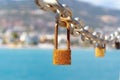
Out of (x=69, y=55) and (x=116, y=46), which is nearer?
(x=69, y=55)

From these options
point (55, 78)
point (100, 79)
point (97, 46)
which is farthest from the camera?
point (55, 78)

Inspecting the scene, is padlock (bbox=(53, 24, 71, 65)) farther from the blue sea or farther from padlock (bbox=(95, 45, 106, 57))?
the blue sea

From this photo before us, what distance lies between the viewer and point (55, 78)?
13398mm

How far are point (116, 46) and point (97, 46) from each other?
300mm

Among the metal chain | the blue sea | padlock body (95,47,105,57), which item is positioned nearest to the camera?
the metal chain

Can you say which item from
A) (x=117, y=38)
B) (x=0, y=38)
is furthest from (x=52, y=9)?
(x=0, y=38)

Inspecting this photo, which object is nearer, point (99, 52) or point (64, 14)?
point (64, 14)

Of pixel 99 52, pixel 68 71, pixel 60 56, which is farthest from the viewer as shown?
pixel 68 71

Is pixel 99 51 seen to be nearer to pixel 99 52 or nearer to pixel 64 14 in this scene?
pixel 99 52

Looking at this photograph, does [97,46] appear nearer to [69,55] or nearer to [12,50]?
[69,55]

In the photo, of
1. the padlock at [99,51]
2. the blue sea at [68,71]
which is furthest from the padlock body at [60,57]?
the blue sea at [68,71]

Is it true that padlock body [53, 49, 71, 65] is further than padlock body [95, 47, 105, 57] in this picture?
No

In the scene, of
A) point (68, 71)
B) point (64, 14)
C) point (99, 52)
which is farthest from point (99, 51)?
point (68, 71)

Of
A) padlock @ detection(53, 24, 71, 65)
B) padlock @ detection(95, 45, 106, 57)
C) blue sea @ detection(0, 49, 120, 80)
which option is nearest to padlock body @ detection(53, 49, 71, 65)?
padlock @ detection(53, 24, 71, 65)
